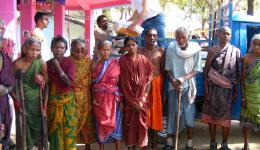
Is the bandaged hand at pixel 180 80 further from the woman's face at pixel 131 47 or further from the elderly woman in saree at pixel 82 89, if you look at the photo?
the elderly woman in saree at pixel 82 89

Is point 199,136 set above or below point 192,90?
below

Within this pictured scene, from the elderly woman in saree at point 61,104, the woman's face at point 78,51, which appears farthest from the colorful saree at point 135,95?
the elderly woman in saree at point 61,104

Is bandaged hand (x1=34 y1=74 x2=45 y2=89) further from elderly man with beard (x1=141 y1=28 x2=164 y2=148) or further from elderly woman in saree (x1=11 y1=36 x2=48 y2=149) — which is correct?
elderly man with beard (x1=141 y1=28 x2=164 y2=148)

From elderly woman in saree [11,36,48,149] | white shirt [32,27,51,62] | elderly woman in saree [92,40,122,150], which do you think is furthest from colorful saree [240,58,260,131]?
white shirt [32,27,51,62]

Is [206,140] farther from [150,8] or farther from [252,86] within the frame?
[150,8]

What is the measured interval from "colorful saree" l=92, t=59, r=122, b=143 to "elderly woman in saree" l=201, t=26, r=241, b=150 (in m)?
1.39

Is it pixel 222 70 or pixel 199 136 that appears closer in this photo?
pixel 222 70

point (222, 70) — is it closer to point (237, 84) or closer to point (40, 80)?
point (237, 84)

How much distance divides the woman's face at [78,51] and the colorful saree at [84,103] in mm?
54

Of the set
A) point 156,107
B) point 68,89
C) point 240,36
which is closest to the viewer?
point 68,89

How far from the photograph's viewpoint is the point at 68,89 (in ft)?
14.2

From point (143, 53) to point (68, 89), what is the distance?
48.8 inches

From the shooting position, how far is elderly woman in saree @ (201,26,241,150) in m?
4.99

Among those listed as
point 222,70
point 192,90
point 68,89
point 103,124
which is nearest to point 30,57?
point 68,89
